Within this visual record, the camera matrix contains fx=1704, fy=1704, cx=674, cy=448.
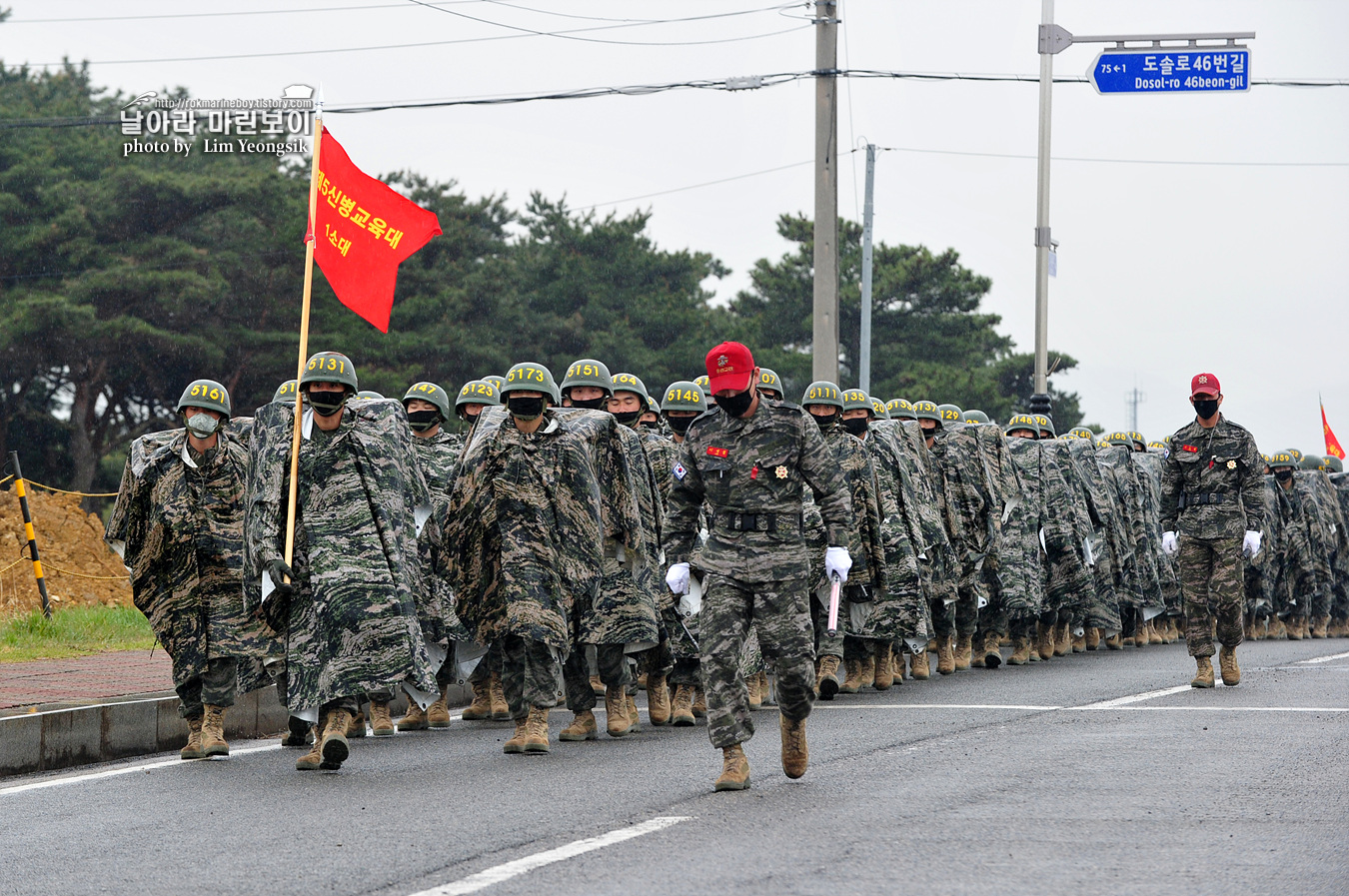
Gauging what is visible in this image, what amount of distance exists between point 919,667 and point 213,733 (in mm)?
6752

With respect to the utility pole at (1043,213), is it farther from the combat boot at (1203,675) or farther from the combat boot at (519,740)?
the combat boot at (519,740)

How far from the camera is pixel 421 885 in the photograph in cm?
577

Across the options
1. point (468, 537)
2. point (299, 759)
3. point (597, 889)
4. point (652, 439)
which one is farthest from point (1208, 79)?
point (597, 889)

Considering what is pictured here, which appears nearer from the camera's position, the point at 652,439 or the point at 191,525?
the point at 191,525

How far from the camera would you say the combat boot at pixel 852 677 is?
13.2m

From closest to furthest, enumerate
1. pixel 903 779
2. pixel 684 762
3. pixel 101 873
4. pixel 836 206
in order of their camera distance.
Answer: pixel 101 873
pixel 903 779
pixel 684 762
pixel 836 206

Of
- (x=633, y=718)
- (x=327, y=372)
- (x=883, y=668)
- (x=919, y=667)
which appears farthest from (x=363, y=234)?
(x=919, y=667)

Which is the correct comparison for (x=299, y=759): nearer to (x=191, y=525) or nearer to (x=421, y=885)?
(x=191, y=525)

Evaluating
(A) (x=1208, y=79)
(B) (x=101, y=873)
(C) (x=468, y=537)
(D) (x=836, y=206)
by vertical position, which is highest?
(A) (x=1208, y=79)

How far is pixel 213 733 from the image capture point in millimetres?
9805

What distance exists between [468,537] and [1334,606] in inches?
764

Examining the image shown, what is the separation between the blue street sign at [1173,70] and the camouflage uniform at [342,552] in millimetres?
17381

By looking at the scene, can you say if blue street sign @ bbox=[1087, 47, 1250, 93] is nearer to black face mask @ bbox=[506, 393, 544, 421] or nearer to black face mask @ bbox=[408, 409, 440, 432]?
black face mask @ bbox=[408, 409, 440, 432]

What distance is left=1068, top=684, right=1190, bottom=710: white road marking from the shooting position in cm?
1143
